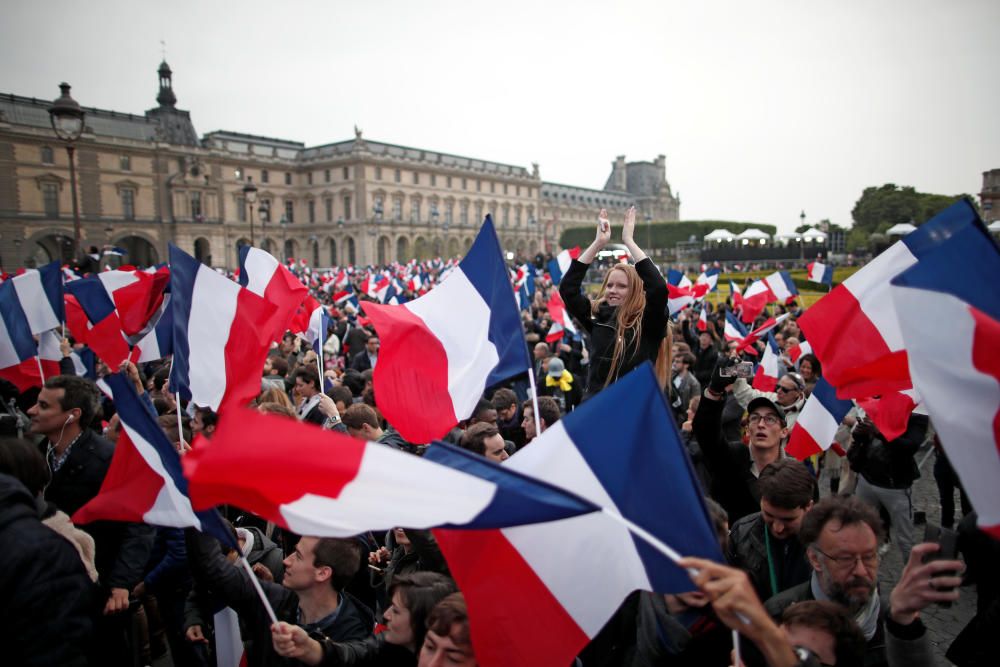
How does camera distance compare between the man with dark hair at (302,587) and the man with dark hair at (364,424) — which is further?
the man with dark hair at (364,424)

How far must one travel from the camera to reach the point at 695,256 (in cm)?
4772

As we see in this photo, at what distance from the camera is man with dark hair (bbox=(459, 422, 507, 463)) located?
11.6 feet

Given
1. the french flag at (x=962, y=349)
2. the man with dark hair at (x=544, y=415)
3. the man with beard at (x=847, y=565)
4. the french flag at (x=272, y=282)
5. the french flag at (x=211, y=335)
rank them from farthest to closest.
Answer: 1. the french flag at (x=272, y=282)
2. the man with dark hair at (x=544, y=415)
3. the french flag at (x=211, y=335)
4. the man with beard at (x=847, y=565)
5. the french flag at (x=962, y=349)

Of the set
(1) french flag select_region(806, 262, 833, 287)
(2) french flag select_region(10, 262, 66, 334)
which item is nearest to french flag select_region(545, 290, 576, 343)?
(1) french flag select_region(806, 262, 833, 287)

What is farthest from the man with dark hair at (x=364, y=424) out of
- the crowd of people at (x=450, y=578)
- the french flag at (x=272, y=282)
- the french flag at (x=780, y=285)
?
the french flag at (x=780, y=285)

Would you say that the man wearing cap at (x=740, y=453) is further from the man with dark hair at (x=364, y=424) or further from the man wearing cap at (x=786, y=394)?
the man with dark hair at (x=364, y=424)

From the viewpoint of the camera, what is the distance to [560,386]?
23.5ft

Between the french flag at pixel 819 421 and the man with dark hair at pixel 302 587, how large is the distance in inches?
112

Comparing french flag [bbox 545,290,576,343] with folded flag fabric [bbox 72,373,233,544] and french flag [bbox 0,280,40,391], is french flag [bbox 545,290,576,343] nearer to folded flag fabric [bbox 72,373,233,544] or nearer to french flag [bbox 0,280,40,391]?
french flag [bbox 0,280,40,391]

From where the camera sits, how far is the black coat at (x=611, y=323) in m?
3.29

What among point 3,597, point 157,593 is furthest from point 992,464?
point 157,593

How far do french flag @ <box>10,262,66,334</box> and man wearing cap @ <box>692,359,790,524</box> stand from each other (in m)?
5.85

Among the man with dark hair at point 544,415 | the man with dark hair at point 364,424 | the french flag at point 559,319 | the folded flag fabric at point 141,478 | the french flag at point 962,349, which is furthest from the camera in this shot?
the french flag at point 559,319

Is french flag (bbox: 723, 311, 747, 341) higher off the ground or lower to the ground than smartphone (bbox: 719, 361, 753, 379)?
lower
